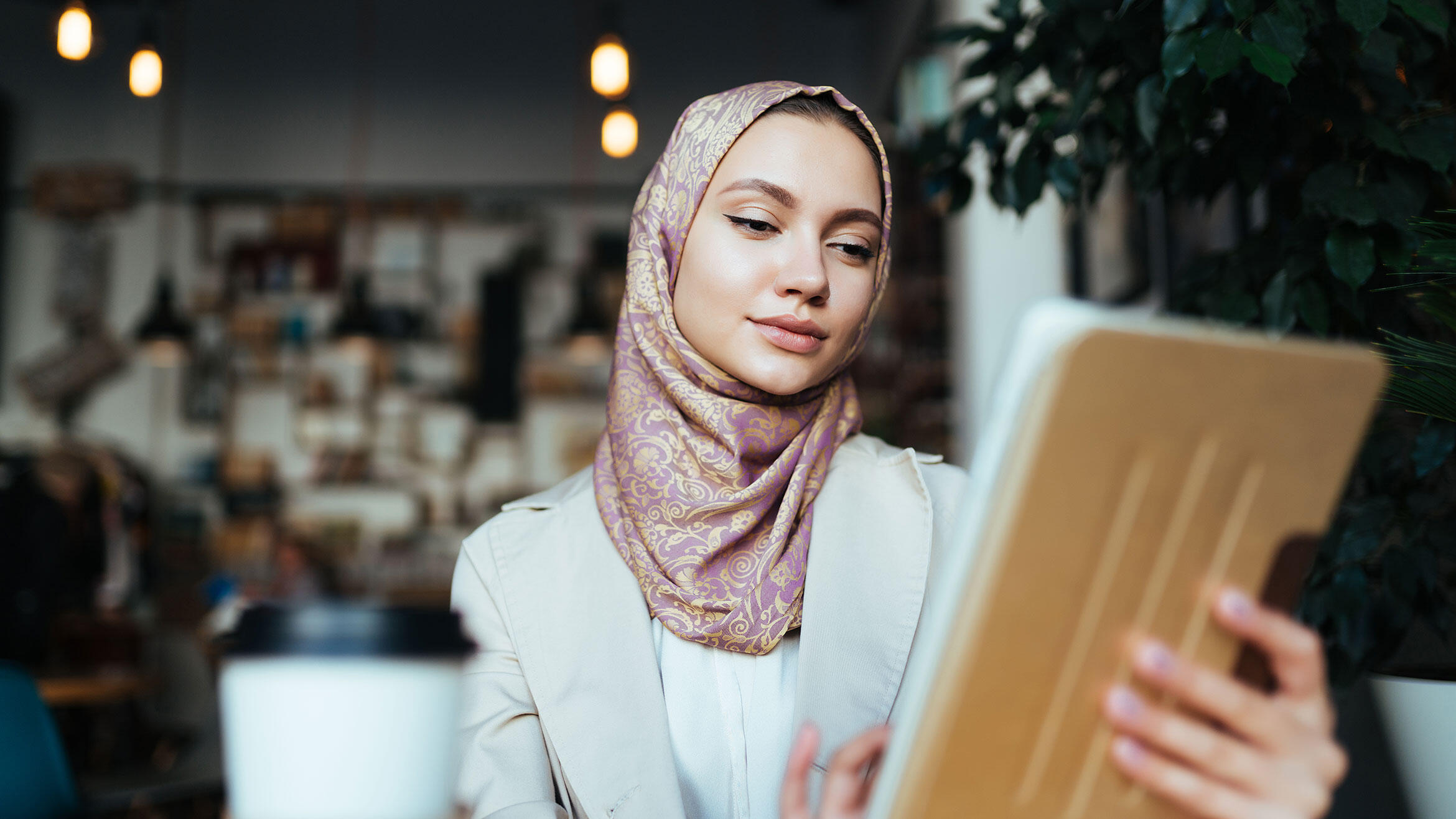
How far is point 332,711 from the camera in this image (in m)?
0.54

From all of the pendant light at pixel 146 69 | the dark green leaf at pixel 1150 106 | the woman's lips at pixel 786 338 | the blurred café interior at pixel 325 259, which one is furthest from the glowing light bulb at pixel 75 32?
the dark green leaf at pixel 1150 106

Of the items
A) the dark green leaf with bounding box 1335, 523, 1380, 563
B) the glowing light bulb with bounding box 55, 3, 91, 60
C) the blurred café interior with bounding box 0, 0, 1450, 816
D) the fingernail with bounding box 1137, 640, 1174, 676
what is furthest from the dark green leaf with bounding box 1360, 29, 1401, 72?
the blurred café interior with bounding box 0, 0, 1450, 816

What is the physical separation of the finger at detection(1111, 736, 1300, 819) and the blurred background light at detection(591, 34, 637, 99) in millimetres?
3504

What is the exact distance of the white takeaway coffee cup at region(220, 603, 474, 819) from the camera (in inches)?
21.0

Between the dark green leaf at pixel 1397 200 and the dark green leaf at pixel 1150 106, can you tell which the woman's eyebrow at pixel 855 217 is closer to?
the dark green leaf at pixel 1150 106

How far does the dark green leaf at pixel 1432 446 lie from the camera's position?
1111mm

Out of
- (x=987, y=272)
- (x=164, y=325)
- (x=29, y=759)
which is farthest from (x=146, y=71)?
(x=987, y=272)

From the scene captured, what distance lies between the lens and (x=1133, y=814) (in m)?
0.58

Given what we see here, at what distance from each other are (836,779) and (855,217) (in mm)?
711

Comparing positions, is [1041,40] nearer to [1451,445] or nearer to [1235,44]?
[1235,44]

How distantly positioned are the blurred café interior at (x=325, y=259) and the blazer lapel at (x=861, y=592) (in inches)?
185

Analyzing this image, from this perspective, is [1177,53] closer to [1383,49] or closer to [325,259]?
[1383,49]

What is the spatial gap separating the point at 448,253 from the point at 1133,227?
16.3 ft

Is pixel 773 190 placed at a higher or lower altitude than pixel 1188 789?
higher
